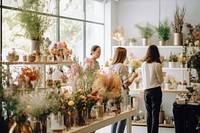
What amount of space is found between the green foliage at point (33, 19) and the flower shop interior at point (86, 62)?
→ 1 centimetres

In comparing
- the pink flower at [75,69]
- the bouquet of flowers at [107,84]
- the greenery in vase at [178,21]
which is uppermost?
the greenery in vase at [178,21]

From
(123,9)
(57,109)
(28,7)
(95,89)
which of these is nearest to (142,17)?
(123,9)

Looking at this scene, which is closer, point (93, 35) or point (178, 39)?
point (178, 39)

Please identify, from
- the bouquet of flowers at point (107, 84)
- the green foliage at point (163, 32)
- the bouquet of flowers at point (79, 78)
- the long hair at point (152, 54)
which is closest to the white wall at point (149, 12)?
the green foliage at point (163, 32)

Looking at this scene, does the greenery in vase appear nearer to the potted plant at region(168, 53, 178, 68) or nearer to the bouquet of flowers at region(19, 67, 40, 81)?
the potted plant at region(168, 53, 178, 68)

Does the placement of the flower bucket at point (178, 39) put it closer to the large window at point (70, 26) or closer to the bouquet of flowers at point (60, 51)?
the large window at point (70, 26)

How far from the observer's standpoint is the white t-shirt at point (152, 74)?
655cm

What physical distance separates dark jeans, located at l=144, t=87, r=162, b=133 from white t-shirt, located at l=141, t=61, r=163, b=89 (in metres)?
0.09

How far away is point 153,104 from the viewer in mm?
6676

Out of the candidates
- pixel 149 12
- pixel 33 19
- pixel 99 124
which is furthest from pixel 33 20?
pixel 149 12

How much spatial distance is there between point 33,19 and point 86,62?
3.07ft

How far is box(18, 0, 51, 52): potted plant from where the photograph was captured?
481 cm

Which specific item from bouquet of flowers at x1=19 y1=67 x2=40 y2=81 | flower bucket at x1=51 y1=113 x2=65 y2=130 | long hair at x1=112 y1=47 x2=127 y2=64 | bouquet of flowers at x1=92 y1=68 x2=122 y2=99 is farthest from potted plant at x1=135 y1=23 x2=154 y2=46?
flower bucket at x1=51 y1=113 x2=65 y2=130

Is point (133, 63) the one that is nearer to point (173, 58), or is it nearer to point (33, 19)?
point (173, 58)
